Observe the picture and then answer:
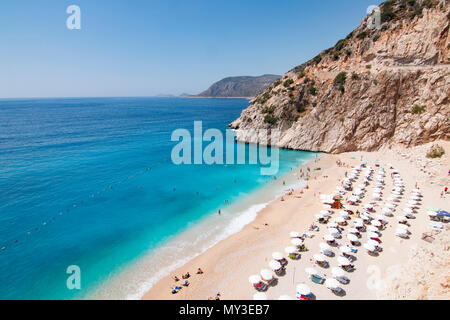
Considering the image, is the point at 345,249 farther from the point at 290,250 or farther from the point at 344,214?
the point at 344,214

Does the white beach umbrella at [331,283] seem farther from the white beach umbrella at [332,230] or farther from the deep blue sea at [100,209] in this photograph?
the deep blue sea at [100,209]

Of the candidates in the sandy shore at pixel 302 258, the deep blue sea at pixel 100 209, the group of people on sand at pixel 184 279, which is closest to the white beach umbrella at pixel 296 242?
the sandy shore at pixel 302 258

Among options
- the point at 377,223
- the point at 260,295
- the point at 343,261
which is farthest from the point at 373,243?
the point at 260,295

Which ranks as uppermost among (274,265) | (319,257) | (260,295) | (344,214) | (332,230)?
(344,214)

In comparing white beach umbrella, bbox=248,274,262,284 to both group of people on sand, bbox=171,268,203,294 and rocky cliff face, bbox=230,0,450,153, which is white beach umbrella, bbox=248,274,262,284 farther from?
rocky cliff face, bbox=230,0,450,153

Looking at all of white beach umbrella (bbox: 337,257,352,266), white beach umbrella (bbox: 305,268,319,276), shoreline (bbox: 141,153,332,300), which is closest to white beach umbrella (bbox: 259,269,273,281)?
white beach umbrella (bbox: 305,268,319,276)
